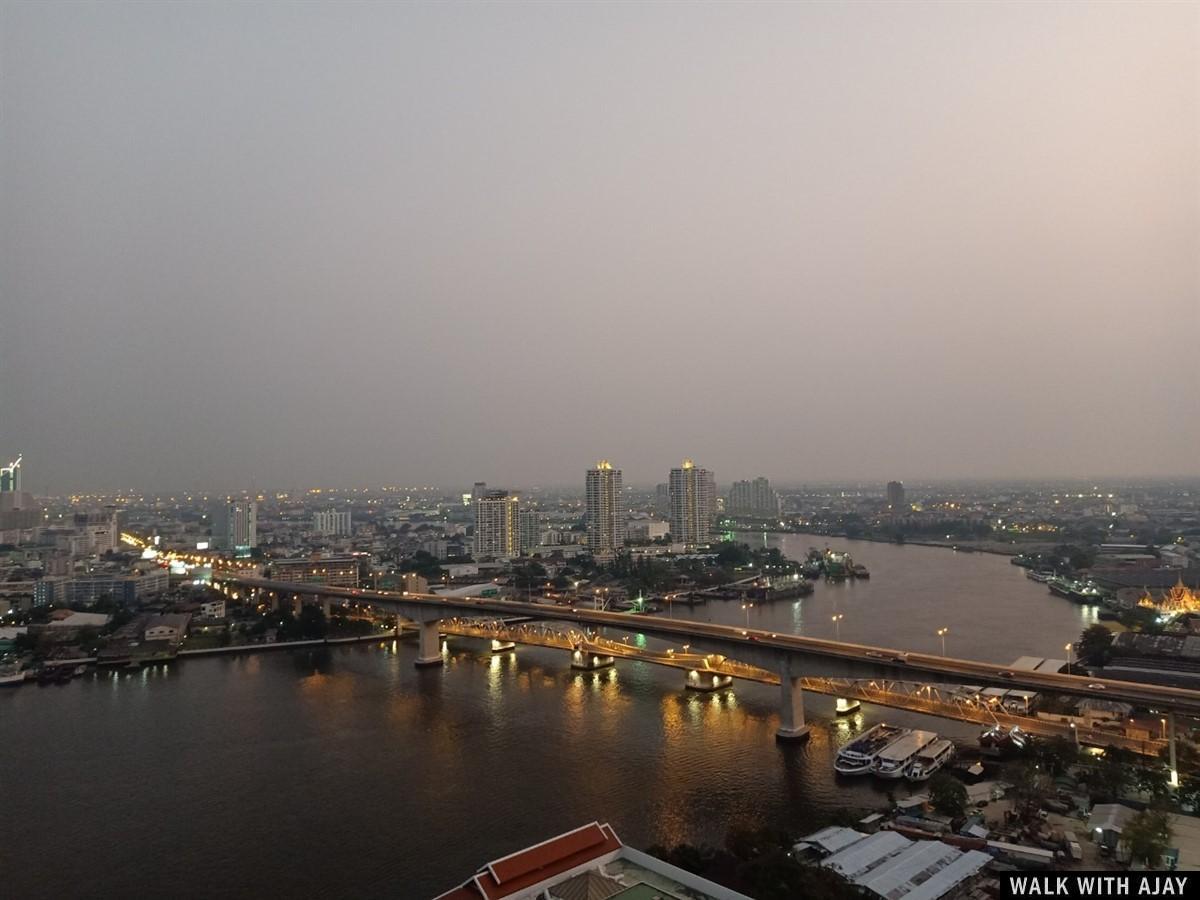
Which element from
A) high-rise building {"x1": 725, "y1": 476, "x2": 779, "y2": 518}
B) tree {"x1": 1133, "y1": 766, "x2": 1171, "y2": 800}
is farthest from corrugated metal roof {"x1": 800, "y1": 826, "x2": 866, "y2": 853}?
high-rise building {"x1": 725, "y1": 476, "x2": 779, "y2": 518}

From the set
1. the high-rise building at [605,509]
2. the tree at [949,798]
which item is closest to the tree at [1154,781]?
the tree at [949,798]

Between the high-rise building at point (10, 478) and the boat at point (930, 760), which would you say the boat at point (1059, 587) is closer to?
the boat at point (930, 760)

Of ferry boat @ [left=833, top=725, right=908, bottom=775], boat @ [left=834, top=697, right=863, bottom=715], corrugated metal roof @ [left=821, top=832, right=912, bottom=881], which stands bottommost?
boat @ [left=834, top=697, right=863, bottom=715]

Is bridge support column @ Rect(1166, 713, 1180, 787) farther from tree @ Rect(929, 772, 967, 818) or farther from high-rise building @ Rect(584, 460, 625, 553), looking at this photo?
high-rise building @ Rect(584, 460, 625, 553)

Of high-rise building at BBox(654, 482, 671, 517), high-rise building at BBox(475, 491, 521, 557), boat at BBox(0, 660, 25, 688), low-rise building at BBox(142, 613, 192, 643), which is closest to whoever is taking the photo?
boat at BBox(0, 660, 25, 688)

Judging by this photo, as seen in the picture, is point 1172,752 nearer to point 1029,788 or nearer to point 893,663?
point 1029,788

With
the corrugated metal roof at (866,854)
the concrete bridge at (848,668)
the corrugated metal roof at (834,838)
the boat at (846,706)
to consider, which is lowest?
the boat at (846,706)
